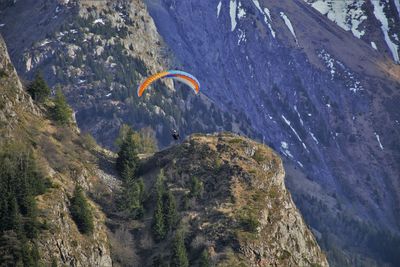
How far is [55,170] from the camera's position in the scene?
134625 mm

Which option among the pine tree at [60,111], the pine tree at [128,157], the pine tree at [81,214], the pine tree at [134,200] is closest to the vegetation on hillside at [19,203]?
the pine tree at [81,214]

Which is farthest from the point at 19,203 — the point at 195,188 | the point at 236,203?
the point at 236,203

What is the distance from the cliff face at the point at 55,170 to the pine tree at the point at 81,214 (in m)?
0.98

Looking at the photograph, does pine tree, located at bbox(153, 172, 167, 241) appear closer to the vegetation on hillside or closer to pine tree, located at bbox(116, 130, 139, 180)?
pine tree, located at bbox(116, 130, 139, 180)

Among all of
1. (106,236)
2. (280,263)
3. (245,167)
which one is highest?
(245,167)

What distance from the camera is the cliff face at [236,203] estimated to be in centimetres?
13375

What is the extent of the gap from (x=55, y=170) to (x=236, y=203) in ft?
92.3

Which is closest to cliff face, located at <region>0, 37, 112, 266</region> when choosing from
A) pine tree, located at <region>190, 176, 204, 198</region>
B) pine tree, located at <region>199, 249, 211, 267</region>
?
pine tree, located at <region>199, 249, 211, 267</region>

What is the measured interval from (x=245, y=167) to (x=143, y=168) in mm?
17403

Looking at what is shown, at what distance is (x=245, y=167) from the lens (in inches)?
5846

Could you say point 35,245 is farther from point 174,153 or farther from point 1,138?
point 174,153

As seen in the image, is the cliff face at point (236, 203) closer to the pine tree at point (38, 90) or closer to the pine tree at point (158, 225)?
the pine tree at point (158, 225)

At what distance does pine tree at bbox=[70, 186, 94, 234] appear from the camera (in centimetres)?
12750

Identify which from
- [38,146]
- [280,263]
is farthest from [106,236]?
[280,263]
